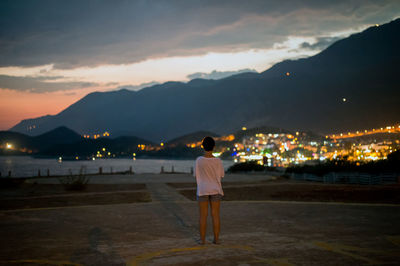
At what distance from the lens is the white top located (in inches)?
277

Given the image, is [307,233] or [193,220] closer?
[307,233]

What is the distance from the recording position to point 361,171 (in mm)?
35000

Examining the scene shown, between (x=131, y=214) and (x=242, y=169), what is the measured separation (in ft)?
170

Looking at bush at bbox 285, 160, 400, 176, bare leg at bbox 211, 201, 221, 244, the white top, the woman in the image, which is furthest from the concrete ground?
bush at bbox 285, 160, 400, 176

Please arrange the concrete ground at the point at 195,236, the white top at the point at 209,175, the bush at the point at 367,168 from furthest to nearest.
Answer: the bush at the point at 367,168
the white top at the point at 209,175
the concrete ground at the point at 195,236

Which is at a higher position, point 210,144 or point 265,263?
point 210,144

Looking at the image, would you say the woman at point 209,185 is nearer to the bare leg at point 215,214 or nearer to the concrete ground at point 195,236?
the bare leg at point 215,214

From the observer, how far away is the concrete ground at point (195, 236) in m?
6.01

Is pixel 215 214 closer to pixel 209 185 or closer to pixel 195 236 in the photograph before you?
pixel 209 185

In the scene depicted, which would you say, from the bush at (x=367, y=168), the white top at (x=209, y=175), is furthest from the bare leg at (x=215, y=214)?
the bush at (x=367, y=168)

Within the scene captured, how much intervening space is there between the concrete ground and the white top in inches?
40.0

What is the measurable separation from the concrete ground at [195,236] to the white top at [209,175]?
1017 millimetres

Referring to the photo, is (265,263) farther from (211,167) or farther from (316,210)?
(316,210)

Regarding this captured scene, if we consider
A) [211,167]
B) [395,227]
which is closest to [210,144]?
[211,167]
